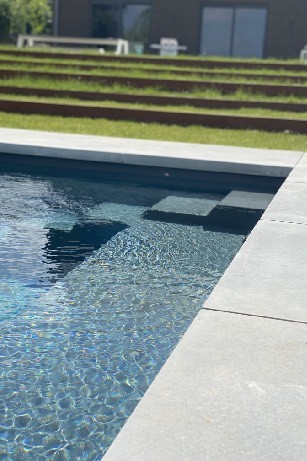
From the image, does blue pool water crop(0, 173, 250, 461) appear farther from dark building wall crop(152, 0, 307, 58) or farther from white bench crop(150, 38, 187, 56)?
dark building wall crop(152, 0, 307, 58)

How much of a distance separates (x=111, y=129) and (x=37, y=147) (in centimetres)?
268

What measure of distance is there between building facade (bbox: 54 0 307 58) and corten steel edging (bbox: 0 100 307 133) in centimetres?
1092

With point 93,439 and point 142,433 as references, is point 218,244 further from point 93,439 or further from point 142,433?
point 142,433

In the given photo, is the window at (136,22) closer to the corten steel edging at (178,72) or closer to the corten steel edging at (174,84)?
the corten steel edging at (178,72)

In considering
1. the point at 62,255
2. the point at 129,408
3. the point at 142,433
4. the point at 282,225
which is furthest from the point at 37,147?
the point at 142,433

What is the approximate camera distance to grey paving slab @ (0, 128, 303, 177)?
7902 mm

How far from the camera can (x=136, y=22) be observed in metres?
22.3

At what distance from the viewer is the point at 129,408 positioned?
118 inches

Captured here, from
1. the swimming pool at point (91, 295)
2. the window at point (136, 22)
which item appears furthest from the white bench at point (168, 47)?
the swimming pool at point (91, 295)

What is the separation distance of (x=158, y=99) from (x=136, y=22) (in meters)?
10.5

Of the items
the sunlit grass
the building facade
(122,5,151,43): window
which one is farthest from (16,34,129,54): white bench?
the sunlit grass

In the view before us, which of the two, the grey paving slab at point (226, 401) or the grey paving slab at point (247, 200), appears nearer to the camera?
the grey paving slab at point (226, 401)

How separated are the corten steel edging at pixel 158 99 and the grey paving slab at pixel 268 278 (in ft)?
25.6

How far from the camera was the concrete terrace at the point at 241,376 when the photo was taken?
2.21m
